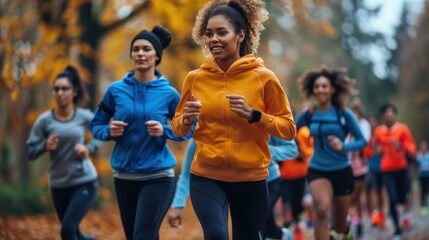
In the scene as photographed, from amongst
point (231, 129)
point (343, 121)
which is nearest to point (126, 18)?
point (343, 121)

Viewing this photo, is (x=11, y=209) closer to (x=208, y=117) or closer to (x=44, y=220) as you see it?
(x=44, y=220)

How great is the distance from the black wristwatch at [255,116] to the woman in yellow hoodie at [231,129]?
4.0 inches

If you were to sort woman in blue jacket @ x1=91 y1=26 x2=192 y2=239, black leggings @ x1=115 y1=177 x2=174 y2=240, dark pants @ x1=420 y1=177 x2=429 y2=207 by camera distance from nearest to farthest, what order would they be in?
1. black leggings @ x1=115 y1=177 x2=174 y2=240
2. woman in blue jacket @ x1=91 y1=26 x2=192 y2=239
3. dark pants @ x1=420 y1=177 x2=429 y2=207

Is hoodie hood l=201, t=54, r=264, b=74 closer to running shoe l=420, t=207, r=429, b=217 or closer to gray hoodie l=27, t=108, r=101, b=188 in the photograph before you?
gray hoodie l=27, t=108, r=101, b=188

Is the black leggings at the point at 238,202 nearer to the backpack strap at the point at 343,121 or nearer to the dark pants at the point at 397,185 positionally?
the backpack strap at the point at 343,121

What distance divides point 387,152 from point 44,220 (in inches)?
280

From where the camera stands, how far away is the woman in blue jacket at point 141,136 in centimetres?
535

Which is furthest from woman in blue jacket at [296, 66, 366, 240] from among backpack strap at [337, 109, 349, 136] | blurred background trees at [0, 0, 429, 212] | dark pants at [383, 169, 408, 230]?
dark pants at [383, 169, 408, 230]

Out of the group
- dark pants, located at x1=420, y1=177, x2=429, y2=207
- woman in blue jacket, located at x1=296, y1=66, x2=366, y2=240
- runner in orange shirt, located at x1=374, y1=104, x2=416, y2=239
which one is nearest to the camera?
woman in blue jacket, located at x1=296, y1=66, x2=366, y2=240

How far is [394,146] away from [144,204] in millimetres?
7856

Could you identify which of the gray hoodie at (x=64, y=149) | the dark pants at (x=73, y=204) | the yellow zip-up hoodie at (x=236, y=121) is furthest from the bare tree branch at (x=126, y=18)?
the yellow zip-up hoodie at (x=236, y=121)

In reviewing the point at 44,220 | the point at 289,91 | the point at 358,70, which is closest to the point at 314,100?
the point at 44,220

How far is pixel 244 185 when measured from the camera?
4.58 m

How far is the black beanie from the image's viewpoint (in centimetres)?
579
